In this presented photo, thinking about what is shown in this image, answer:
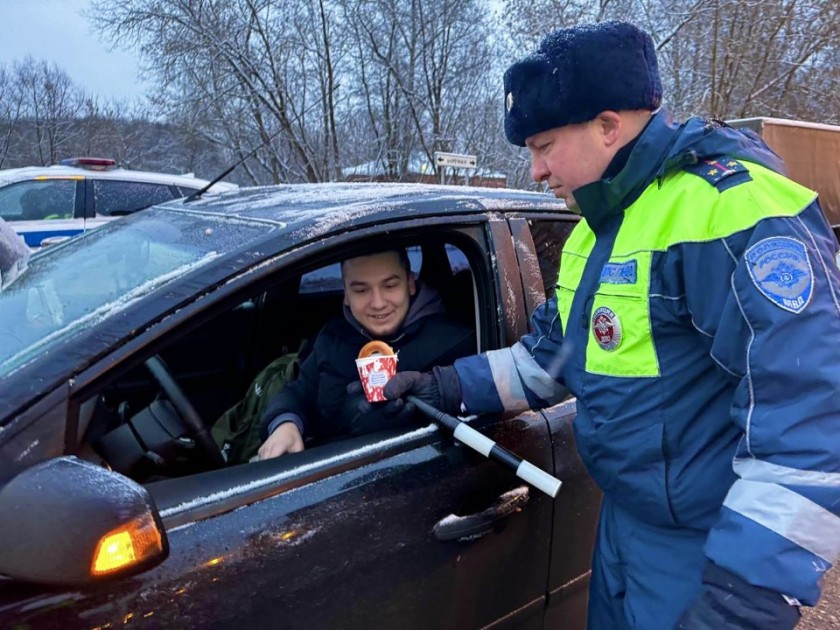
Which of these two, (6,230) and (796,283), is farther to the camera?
(6,230)

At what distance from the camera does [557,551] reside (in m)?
1.78

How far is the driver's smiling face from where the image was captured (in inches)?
76.5

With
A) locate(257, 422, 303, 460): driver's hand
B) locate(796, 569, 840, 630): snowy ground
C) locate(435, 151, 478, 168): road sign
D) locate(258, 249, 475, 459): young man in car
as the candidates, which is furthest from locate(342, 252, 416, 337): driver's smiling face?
locate(435, 151, 478, 168): road sign

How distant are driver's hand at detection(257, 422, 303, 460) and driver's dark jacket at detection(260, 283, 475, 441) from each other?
0.18ft

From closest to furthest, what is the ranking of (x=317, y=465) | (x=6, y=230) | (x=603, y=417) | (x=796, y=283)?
(x=796, y=283), (x=603, y=417), (x=317, y=465), (x=6, y=230)

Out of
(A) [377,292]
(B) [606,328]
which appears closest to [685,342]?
(B) [606,328]

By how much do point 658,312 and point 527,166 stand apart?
507 inches

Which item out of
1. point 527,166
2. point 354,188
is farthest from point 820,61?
point 354,188

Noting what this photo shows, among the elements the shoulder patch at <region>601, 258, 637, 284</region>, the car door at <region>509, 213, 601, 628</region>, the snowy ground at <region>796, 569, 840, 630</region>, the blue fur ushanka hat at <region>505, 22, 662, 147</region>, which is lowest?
the snowy ground at <region>796, 569, 840, 630</region>

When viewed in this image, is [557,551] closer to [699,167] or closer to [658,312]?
[658,312]

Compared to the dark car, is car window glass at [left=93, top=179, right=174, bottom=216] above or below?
above

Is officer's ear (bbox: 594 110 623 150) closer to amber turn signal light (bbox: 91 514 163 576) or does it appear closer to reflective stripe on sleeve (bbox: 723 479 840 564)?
reflective stripe on sleeve (bbox: 723 479 840 564)

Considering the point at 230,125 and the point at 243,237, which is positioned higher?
the point at 230,125

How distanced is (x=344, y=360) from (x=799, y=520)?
1.28 m
